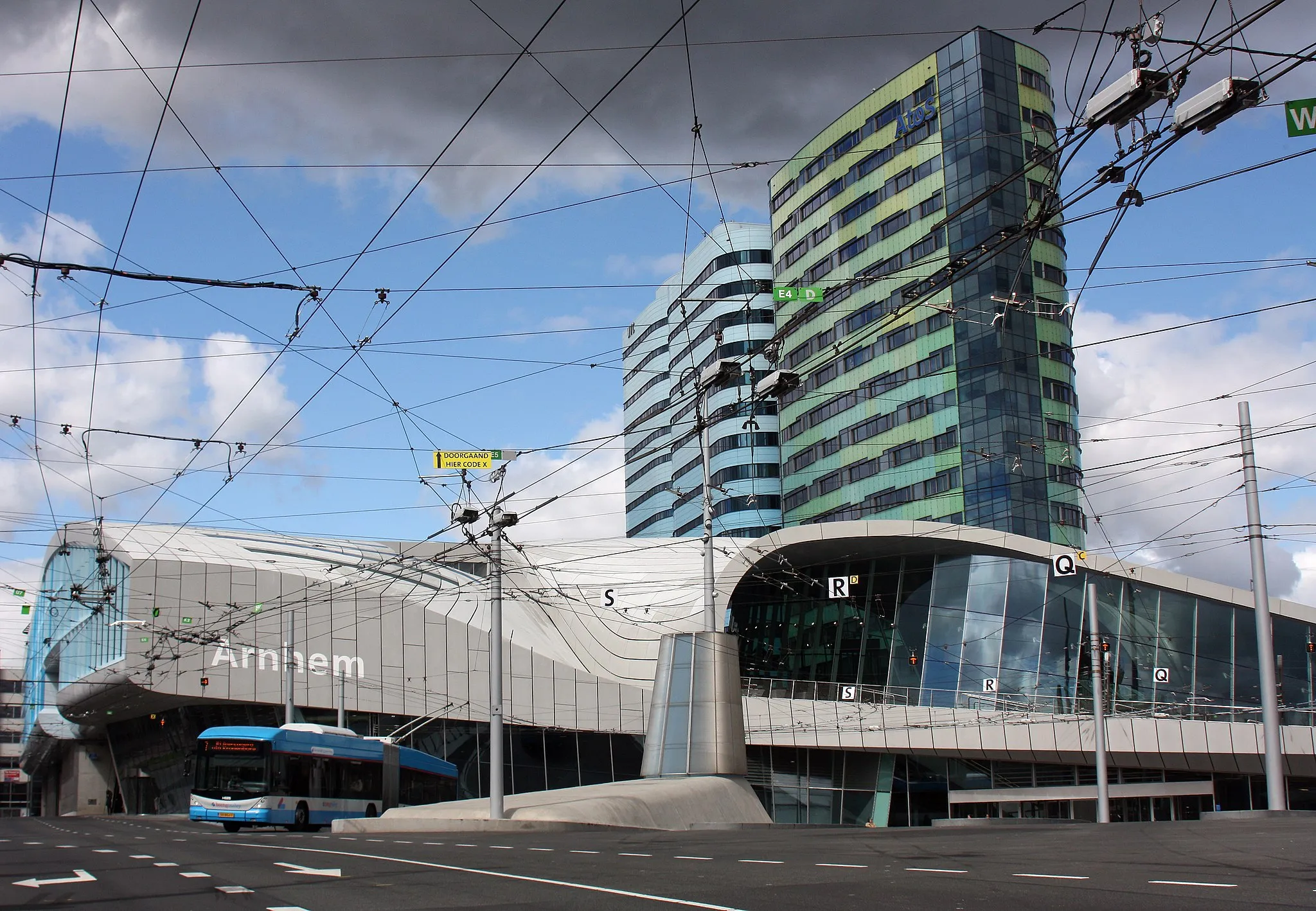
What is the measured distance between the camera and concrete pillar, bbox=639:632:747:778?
29.7m

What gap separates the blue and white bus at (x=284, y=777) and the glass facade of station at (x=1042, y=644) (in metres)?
18.7

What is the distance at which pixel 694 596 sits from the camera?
60.5 meters

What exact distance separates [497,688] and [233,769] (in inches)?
316

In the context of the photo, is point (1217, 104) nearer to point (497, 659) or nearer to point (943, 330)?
point (497, 659)

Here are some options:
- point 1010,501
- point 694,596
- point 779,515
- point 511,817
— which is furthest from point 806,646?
point 779,515

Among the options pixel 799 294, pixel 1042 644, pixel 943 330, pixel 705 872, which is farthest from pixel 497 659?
pixel 943 330

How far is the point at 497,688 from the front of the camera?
28.9 m

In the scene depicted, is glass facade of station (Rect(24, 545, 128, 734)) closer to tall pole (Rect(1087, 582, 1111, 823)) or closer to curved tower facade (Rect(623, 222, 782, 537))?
tall pole (Rect(1087, 582, 1111, 823))

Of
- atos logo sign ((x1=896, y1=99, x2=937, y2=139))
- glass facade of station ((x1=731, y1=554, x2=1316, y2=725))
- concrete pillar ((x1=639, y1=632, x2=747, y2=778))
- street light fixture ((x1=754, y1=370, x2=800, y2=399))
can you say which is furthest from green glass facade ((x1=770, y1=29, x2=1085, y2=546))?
street light fixture ((x1=754, y1=370, x2=800, y2=399))

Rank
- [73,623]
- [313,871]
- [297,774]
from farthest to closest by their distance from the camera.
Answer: [73,623] < [297,774] < [313,871]

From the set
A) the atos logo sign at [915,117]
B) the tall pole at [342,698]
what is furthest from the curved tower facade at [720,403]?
the tall pole at [342,698]

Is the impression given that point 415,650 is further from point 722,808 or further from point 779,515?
point 779,515

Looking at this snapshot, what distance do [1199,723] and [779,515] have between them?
57.2 metres

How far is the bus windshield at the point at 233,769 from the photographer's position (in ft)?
103
